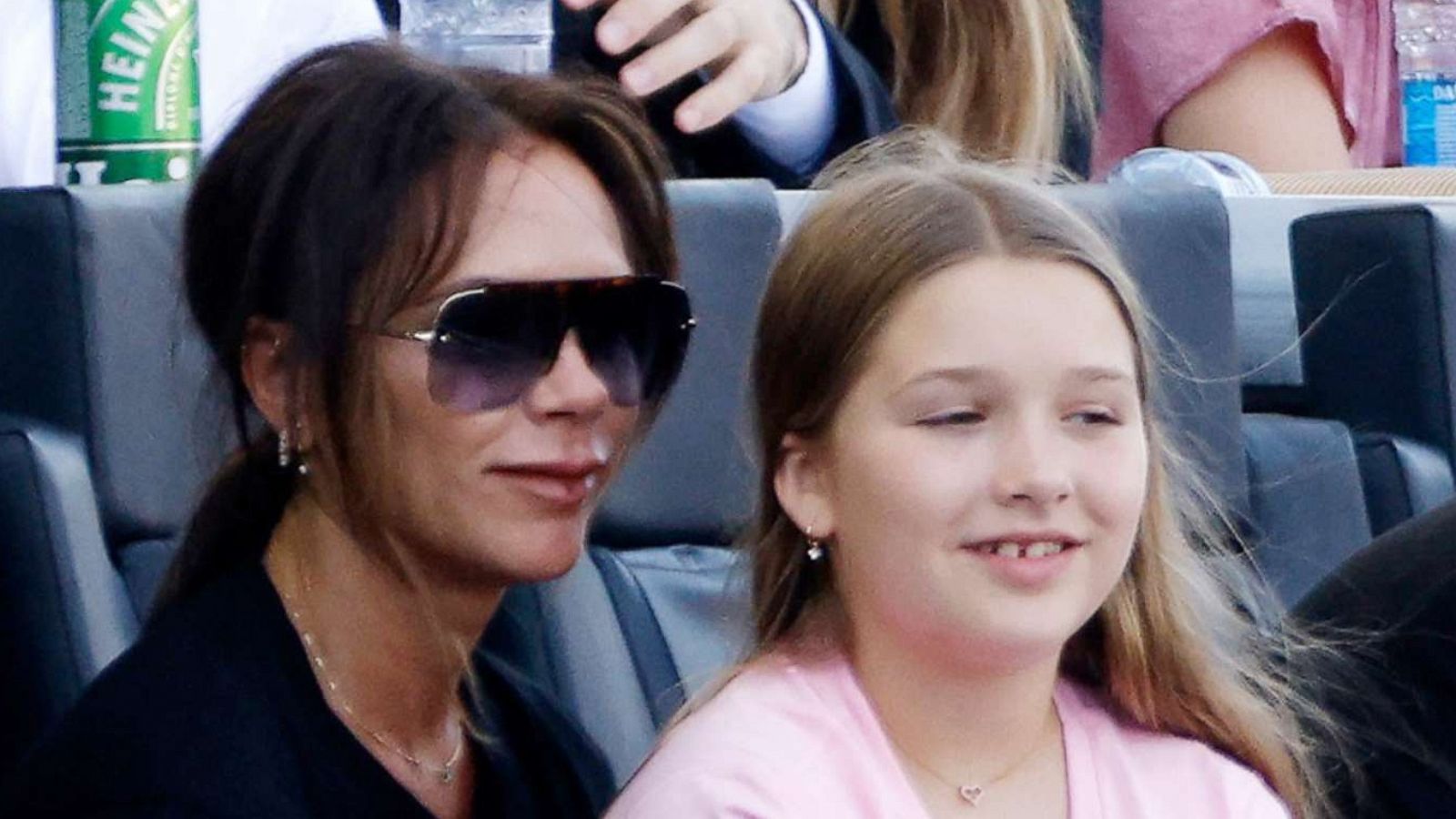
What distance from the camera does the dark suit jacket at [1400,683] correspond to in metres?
1.99

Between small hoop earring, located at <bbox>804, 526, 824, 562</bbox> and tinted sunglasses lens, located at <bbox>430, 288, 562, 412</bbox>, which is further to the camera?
→ small hoop earring, located at <bbox>804, 526, 824, 562</bbox>

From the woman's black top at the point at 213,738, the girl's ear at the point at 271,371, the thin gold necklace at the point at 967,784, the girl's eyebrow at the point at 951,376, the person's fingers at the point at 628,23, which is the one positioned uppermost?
the person's fingers at the point at 628,23

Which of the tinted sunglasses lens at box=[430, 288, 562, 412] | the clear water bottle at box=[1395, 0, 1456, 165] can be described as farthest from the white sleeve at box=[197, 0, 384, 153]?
the clear water bottle at box=[1395, 0, 1456, 165]

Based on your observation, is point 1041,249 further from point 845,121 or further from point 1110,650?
point 845,121

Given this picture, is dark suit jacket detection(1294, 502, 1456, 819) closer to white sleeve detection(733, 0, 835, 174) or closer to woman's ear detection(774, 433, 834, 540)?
woman's ear detection(774, 433, 834, 540)

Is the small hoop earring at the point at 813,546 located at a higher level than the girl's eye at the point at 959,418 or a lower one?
lower

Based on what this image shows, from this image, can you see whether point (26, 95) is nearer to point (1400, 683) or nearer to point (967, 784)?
point (967, 784)

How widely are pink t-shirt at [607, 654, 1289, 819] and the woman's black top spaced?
0.59 feet

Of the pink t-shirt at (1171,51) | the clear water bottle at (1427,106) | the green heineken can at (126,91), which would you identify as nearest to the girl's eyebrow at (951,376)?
the green heineken can at (126,91)

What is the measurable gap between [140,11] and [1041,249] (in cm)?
76

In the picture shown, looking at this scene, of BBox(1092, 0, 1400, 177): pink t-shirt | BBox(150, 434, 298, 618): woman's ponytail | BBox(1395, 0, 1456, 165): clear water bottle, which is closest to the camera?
BBox(150, 434, 298, 618): woman's ponytail

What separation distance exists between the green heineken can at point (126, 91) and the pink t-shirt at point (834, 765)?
2.24 feet

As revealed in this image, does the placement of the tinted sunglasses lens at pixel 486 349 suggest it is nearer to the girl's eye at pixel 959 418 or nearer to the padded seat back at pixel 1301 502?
the girl's eye at pixel 959 418

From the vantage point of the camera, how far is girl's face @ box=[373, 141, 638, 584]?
1.62 m
